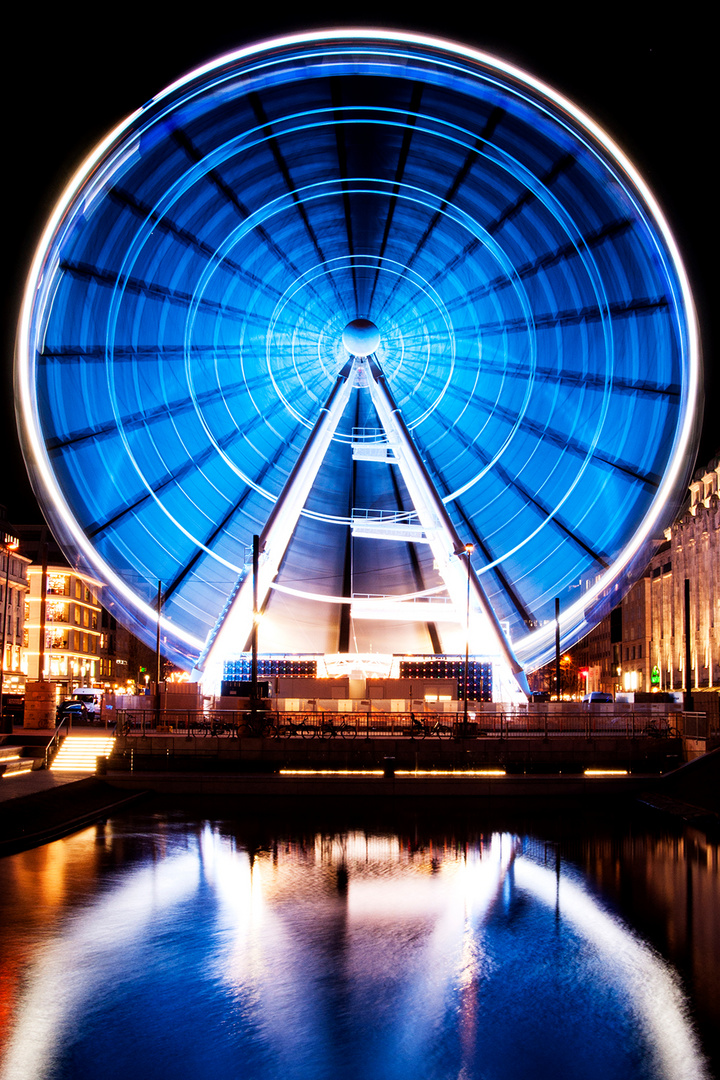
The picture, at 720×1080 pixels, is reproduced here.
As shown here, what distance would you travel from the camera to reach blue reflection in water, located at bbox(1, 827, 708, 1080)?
33.8 feet

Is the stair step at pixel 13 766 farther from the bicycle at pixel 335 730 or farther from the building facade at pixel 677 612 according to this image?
the building facade at pixel 677 612

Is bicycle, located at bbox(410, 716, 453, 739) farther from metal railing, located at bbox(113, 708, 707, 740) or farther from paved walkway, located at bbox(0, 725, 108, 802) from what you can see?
paved walkway, located at bbox(0, 725, 108, 802)

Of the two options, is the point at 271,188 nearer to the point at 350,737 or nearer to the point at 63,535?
the point at 63,535

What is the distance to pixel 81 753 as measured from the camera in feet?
108

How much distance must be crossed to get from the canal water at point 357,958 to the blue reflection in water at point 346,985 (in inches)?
1.3

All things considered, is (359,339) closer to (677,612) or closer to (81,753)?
(81,753)

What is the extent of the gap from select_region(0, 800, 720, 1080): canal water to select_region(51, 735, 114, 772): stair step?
8.80 metres

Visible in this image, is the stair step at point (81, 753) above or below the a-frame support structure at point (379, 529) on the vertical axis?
below

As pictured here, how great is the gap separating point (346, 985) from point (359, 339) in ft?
80.6

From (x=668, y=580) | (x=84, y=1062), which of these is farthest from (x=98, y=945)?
(x=668, y=580)

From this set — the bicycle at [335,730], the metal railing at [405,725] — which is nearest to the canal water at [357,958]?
the bicycle at [335,730]

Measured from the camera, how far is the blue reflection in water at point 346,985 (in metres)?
10.3

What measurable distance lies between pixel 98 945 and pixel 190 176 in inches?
902

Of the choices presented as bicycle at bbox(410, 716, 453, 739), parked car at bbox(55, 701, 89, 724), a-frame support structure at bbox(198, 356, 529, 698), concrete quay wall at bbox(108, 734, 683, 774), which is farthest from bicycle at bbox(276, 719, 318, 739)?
parked car at bbox(55, 701, 89, 724)
